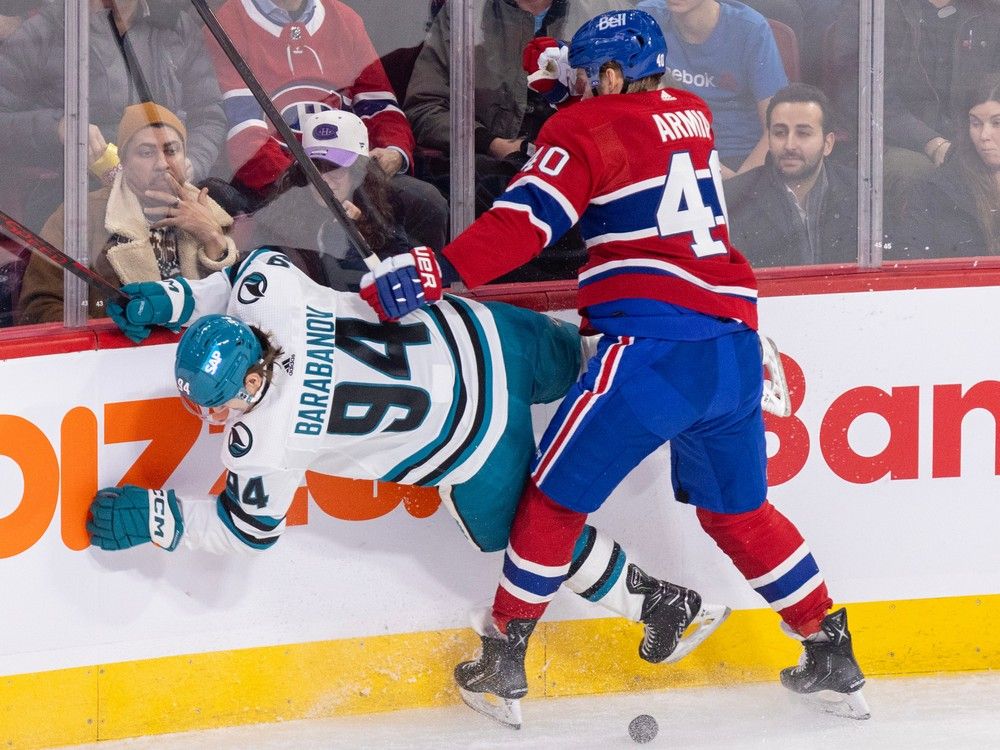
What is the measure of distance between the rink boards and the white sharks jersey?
262 mm

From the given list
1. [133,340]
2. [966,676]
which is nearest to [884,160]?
[966,676]

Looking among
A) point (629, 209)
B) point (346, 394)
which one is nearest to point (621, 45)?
point (629, 209)

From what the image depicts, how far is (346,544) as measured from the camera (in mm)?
2910

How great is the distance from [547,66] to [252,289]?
0.82 m

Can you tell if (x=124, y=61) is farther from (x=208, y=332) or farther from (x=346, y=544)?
(x=346, y=544)

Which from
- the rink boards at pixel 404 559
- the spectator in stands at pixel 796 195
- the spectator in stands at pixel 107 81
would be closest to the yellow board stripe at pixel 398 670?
the rink boards at pixel 404 559

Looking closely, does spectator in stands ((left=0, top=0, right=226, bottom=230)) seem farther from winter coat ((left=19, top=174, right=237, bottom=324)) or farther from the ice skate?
the ice skate

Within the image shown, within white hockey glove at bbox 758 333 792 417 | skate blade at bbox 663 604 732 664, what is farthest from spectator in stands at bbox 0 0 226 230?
skate blade at bbox 663 604 732 664

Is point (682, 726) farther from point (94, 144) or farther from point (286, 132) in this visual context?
point (94, 144)

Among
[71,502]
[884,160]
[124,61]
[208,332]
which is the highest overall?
[124,61]

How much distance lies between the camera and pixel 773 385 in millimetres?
2879

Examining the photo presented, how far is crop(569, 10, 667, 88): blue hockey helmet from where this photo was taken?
8.20ft

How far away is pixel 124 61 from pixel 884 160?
5.37 ft

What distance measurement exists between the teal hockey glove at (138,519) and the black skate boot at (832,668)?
51.3 inches
